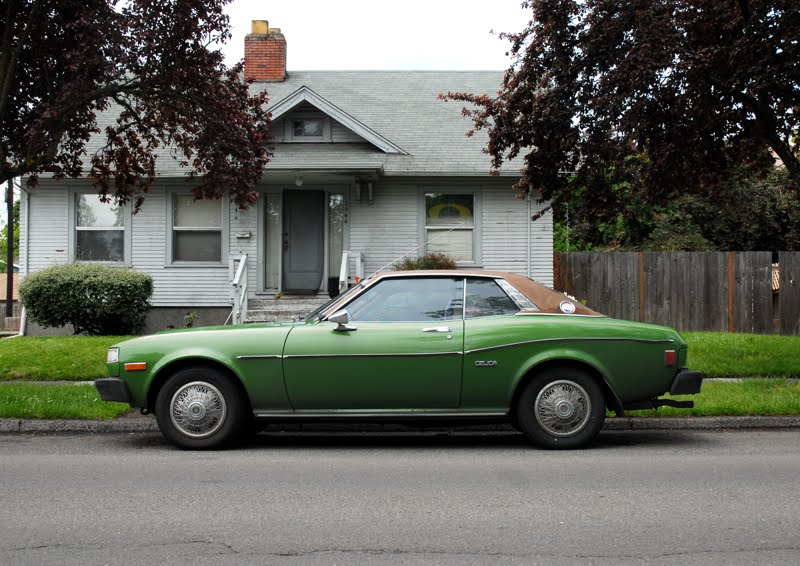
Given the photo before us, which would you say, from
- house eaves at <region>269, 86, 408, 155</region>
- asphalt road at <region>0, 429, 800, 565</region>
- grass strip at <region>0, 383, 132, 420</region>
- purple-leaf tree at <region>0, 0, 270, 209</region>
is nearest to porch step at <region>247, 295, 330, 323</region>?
house eaves at <region>269, 86, 408, 155</region>

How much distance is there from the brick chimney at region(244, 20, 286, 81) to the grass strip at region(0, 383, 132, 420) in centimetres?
1328

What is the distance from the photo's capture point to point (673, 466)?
6988 mm

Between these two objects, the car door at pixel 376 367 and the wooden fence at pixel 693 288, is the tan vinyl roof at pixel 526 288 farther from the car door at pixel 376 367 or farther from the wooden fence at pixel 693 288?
the wooden fence at pixel 693 288

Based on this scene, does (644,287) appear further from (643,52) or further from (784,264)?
(643,52)

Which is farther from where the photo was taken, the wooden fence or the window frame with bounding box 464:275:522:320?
the wooden fence

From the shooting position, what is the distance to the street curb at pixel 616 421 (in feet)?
29.1

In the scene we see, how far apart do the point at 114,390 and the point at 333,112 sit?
11.5 m

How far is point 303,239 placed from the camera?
19453 millimetres

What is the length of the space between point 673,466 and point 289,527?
337 cm

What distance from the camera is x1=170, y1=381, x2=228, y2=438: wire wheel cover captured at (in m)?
7.65

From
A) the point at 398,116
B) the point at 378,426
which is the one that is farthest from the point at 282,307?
the point at 378,426

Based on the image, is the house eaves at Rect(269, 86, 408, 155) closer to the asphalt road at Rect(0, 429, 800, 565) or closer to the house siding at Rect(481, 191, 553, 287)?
the house siding at Rect(481, 191, 553, 287)

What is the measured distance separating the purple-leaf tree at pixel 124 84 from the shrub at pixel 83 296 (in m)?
4.92

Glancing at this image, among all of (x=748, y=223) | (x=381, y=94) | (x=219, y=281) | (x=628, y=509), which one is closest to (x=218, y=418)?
(x=628, y=509)
